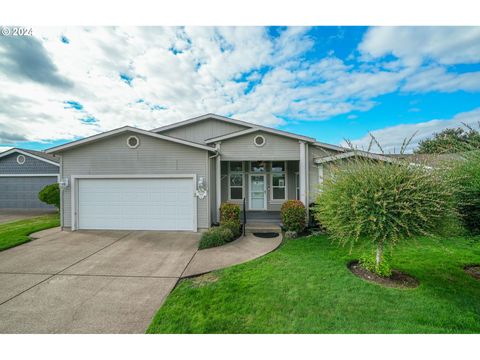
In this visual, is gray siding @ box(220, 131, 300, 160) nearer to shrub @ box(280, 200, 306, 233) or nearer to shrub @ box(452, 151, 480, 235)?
shrub @ box(280, 200, 306, 233)

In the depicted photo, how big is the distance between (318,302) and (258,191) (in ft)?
25.0

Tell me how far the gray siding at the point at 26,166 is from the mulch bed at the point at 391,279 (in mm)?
17273

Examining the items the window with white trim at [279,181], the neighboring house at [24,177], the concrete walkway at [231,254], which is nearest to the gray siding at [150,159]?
the concrete walkway at [231,254]

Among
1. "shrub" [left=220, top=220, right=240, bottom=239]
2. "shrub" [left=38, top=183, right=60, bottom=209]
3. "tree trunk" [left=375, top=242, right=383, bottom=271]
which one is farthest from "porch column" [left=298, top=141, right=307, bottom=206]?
"shrub" [left=38, top=183, right=60, bottom=209]

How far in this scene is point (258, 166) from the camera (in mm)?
10680

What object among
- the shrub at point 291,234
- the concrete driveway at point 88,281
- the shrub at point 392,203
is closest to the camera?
the concrete driveway at point 88,281

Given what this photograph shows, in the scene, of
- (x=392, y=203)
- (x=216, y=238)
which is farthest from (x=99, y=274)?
(x=392, y=203)

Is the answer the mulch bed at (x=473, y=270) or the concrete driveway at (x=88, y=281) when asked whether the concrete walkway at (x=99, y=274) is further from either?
the mulch bed at (x=473, y=270)

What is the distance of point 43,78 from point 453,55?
48.4 feet

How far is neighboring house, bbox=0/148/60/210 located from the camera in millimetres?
12938

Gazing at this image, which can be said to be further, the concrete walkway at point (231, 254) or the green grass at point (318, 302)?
the concrete walkway at point (231, 254)

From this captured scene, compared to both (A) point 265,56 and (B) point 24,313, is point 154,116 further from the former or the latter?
(B) point 24,313

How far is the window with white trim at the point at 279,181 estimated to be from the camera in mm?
10547
